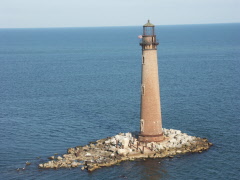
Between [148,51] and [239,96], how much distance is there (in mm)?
40003

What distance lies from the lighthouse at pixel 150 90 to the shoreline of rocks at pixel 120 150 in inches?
57.7

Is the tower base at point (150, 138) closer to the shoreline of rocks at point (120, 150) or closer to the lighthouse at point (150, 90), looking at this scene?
the lighthouse at point (150, 90)

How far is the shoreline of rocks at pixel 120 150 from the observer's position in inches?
2080

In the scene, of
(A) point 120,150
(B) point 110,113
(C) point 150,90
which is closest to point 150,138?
(A) point 120,150

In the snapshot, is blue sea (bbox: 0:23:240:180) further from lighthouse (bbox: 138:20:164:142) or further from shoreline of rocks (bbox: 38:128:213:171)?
lighthouse (bbox: 138:20:164:142)

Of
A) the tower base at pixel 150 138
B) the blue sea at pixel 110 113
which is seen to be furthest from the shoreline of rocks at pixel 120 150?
the blue sea at pixel 110 113

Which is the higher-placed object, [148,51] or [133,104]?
[148,51]

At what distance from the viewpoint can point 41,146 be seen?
201 ft

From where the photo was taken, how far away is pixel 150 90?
186 feet

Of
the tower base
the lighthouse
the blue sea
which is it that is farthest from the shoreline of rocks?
the lighthouse

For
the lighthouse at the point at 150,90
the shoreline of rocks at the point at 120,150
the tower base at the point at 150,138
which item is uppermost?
the lighthouse at the point at 150,90

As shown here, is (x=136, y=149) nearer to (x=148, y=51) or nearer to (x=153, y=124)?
(x=153, y=124)

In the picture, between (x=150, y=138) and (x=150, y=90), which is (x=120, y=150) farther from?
(x=150, y=90)

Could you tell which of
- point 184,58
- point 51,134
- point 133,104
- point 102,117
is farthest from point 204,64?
point 51,134
